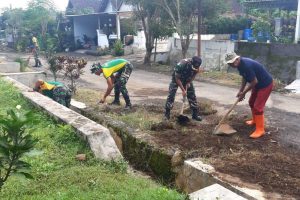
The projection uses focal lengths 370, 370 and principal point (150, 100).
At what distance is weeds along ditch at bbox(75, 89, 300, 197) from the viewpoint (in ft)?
15.2

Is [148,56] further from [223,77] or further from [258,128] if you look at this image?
[258,128]

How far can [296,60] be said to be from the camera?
1273cm

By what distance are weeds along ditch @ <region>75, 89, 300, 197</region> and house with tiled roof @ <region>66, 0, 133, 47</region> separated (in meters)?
19.3

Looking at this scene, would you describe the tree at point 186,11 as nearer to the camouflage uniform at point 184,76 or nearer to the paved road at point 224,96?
the paved road at point 224,96

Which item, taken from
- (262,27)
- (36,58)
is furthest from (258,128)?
(36,58)

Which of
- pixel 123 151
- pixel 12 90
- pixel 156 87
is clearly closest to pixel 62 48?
pixel 156 87

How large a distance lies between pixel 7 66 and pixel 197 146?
11.7m

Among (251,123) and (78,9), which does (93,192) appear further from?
(78,9)

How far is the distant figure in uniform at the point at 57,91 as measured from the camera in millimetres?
8438

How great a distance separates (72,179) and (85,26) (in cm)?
2944

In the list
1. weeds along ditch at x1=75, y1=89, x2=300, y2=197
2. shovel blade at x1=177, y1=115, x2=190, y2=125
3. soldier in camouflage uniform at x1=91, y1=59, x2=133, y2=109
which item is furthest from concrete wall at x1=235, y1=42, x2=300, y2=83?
shovel blade at x1=177, y1=115, x2=190, y2=125

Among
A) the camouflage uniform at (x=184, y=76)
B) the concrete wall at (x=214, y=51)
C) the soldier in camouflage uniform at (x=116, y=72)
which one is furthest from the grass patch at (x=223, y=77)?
the camouflage uniform at (x=184, y=76)

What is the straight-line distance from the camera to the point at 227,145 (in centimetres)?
590

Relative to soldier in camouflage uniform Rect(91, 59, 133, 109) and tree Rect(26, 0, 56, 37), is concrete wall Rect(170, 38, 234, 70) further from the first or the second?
tree Rect(26, 0, 56, 37)
